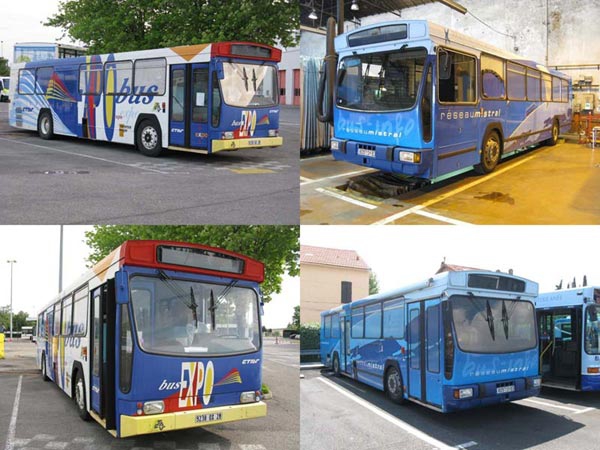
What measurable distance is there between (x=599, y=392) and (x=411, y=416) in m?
4.89

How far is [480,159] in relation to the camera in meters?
13.1

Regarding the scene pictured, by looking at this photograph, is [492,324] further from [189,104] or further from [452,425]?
[189,104]

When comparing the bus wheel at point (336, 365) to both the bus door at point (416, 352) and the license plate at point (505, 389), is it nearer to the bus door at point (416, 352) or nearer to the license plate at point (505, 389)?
the bus door at point (416, 352)

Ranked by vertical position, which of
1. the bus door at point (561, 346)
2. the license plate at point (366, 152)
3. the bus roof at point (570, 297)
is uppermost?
the license plate at point (366, 152)

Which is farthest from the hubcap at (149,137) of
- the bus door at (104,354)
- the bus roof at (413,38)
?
the bus door at (104,354)

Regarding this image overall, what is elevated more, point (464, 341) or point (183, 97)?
point (183, 97)

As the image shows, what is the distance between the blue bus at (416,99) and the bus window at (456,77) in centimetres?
2

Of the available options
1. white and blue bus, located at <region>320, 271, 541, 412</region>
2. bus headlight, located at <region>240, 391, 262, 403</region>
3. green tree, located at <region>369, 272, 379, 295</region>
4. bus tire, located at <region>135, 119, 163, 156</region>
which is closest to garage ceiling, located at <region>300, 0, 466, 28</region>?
bus tire, located at <region>135, 119, 163, 156</region>

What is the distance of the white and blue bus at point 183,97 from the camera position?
580 inches

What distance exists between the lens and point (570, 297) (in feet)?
37.4

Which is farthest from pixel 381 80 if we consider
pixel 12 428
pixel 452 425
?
pixel 12 428

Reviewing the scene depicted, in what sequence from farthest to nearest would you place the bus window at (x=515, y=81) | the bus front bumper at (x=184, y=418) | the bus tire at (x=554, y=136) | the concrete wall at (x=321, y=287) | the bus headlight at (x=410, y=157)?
the concrete wall at (x=321, y=287) → the bus tire at (x=554, y=136) → the bus window at (x=515, y=81) → the bus headlight at (x=410, y=157) → the bus front bumper at (x=184, y=418)

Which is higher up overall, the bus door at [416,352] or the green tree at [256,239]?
the green tree at [256,239]

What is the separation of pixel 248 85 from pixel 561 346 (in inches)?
385
